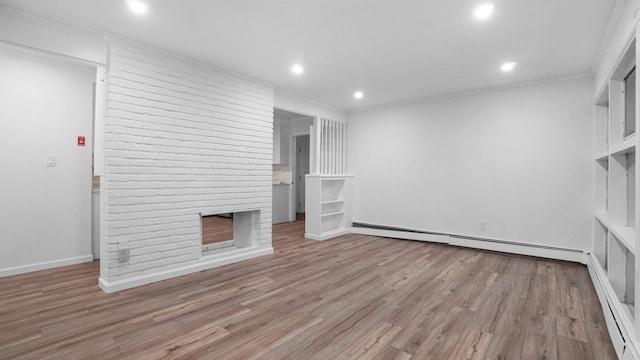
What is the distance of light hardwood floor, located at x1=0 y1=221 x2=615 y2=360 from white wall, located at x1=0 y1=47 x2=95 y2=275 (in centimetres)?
33

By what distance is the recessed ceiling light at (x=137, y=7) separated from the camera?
241 cm

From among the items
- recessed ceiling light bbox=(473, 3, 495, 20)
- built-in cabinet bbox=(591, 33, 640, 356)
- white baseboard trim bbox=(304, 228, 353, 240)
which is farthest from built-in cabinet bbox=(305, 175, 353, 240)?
built-in cabinet bbox=(591, 33, 640, 356)

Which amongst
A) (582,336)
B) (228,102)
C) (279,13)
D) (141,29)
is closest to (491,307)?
(582,336)

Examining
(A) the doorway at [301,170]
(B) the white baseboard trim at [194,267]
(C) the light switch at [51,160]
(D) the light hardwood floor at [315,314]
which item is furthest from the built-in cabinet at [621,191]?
(A) the doorway at [301,170]

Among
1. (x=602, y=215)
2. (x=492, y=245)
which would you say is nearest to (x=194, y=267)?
(x=492, y=245)

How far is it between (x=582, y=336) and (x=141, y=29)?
14.4 feet

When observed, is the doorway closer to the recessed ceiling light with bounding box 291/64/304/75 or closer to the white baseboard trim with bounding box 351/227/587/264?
the white baseboard trim with bounding box 351/227/587/264

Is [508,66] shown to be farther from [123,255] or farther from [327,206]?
[123,255]

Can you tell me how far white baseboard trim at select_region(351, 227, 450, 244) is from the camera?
511 cm

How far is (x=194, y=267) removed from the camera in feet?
11.6

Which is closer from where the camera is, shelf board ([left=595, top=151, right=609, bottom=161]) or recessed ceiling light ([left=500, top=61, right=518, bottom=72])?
shelf board ([left=595, top=151, right=609, bottom=161])

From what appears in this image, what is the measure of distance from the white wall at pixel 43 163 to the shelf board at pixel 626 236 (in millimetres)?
5293

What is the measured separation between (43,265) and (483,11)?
5.23 metres

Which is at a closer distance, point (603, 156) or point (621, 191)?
point (621, 191)
